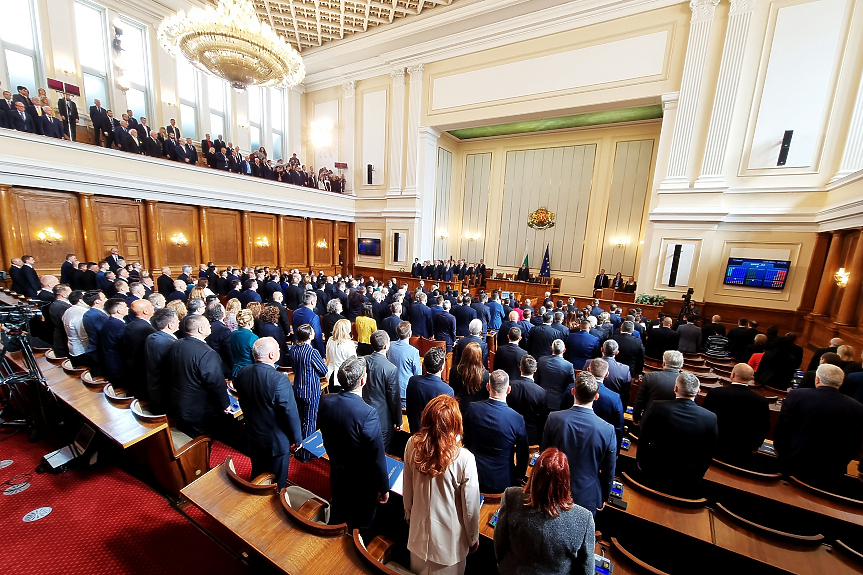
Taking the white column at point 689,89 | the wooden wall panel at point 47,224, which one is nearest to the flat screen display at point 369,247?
the wooden wall panel at point 47,224

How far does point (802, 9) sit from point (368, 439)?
40.6 ft

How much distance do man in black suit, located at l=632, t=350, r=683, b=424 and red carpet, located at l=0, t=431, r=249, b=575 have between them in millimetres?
3114

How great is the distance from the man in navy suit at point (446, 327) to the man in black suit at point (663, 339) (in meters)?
3.37

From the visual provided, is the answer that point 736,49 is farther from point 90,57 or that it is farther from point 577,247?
point 90,57

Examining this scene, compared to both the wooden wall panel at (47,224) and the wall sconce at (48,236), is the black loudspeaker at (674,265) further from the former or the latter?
the wall sconce at (48,236)

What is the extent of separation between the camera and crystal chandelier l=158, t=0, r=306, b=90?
613 centimetres

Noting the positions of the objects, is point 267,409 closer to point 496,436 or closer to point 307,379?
point 307,379

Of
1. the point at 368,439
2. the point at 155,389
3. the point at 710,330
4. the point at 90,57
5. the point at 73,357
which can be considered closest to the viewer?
the point at 368,439

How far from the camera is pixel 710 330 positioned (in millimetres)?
6527

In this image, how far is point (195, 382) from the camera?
246 cm

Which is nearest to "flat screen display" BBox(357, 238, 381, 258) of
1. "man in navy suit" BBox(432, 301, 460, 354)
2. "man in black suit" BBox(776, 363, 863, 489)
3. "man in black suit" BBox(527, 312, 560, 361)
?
"man in navy suit" BBox(432, 301, 460, 354)

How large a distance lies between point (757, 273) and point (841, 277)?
1.94 m

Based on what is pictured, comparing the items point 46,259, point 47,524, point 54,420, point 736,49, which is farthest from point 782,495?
point 46,259

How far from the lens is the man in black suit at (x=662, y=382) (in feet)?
9.07
